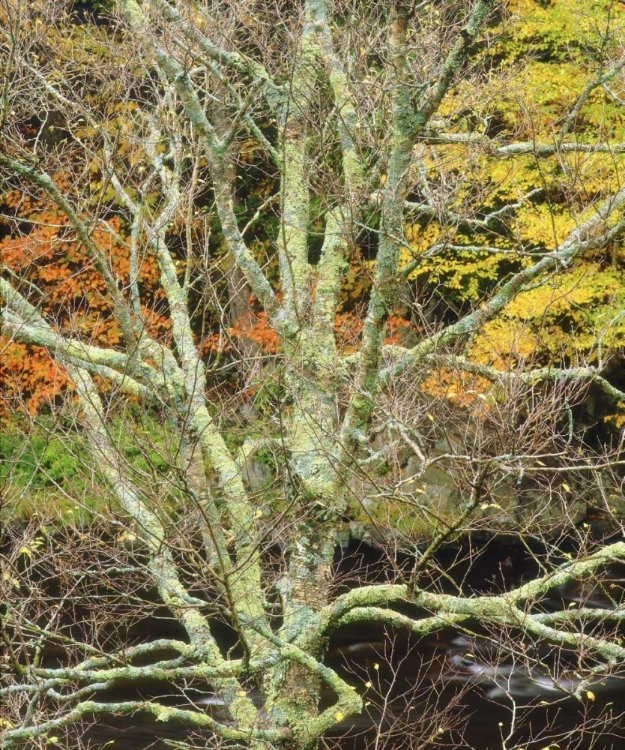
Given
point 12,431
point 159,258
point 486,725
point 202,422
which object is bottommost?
point 486,725

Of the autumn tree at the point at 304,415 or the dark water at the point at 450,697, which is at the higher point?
the autumn tree at the point at 304,415

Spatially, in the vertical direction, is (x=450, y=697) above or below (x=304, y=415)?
below

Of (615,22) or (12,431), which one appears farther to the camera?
(12,431)

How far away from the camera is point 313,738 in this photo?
6176 millimetres

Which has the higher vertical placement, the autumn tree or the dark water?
the autumn tree

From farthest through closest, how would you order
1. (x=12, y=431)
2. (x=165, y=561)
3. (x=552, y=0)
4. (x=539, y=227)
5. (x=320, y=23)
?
1. (x=12, y=431)
2. (x=552, y=0)
3. (x=539, y=227)
4. (x=320, y=23)
5. (x=165, y=561)

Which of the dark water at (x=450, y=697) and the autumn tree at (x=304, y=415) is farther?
the dark water at (x=450, y=697)

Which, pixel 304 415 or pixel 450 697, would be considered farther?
pixel 450 697

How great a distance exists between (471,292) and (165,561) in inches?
336

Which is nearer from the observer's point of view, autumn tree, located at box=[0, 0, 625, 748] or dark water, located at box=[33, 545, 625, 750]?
autumn tree, located at box=[0, 0, 625, 748]

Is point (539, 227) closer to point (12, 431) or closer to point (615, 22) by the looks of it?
point (615, 22)

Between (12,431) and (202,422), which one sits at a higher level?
(202,422)

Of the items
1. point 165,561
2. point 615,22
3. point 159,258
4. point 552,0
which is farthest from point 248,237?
point 165,561

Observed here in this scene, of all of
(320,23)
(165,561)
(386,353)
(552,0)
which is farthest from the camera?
(552,0)
